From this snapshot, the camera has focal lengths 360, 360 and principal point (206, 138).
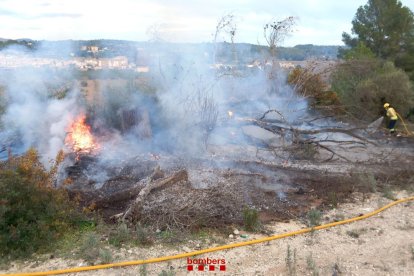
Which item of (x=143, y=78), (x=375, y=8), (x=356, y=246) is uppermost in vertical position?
(x=375, y=8)

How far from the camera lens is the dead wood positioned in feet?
19.4

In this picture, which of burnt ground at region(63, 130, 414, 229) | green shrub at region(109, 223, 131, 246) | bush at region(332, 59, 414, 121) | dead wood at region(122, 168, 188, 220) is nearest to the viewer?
green shrub at region(109, 223, 131, 246)

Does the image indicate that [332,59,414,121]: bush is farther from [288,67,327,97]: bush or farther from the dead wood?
the dead wood

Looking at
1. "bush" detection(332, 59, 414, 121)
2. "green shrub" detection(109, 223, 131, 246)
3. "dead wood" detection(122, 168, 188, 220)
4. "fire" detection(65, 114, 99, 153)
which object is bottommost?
"green shrub" detection(109, 223, 131, 246)

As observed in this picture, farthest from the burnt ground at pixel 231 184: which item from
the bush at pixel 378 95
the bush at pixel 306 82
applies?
the bush at pixel 378 95

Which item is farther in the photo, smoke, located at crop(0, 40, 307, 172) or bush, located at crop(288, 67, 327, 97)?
bush, located at crop(288, 67, 327, 97)

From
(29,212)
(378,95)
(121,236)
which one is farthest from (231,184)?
(378,95)

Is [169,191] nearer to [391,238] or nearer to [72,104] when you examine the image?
[391,238]

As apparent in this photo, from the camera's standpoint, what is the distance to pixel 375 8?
2248cm

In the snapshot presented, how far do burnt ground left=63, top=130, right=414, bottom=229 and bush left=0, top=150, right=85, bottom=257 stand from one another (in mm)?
677

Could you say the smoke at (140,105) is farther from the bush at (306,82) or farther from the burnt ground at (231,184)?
the burnt ground at (231,184)

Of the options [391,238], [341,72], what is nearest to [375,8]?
[341,72]

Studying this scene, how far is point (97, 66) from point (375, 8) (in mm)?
19171

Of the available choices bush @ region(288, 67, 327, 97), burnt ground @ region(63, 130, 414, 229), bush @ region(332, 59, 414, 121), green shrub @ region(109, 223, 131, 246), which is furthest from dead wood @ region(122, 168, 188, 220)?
bush @ region(332, 59, 414, 121)
